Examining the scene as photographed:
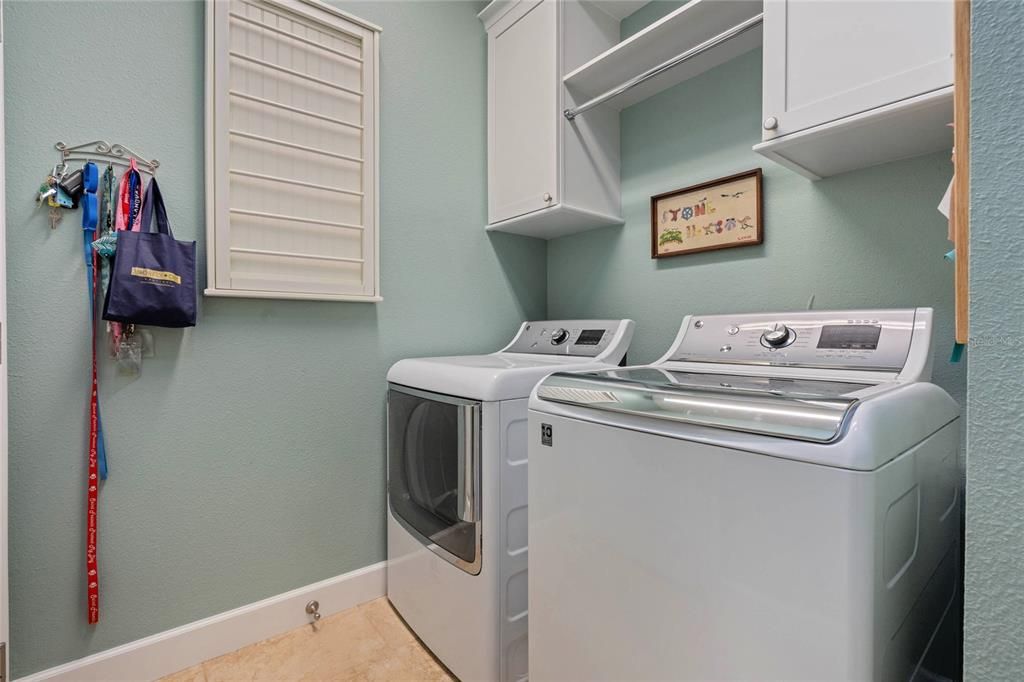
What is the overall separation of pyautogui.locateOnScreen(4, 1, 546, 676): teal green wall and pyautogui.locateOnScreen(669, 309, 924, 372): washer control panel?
41.5 inches

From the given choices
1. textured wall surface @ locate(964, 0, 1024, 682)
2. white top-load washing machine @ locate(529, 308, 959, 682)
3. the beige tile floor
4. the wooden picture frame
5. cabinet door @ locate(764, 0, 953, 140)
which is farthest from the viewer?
the wooden picture frame

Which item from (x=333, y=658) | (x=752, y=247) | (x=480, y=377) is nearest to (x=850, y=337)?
(x=752, y=247)

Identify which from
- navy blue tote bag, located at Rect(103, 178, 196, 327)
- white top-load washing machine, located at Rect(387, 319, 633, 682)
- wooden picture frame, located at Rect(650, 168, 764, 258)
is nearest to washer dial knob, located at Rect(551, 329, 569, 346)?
white top-load washing machine, located at Rect(387, 319, 633, 682)

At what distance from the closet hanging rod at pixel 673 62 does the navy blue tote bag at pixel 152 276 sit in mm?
1424

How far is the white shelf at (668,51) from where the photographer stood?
1.50 meters

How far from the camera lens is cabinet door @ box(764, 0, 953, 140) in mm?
1040

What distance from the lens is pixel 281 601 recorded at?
1.71 m

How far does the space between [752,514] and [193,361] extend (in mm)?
1628

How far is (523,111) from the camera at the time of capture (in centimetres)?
202

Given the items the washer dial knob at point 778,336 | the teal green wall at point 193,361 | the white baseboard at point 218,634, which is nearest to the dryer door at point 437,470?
the teal green wall at point 193,361

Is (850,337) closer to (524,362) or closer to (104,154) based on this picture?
(524,362)

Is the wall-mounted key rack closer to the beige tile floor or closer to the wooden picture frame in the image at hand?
the beige tile floor

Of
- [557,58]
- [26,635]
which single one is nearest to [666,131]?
[557,58]

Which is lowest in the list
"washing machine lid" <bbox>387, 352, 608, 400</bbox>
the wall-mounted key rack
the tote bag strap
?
"washing machine lid" <bbox>387, 352, 608, 400</bbox>
